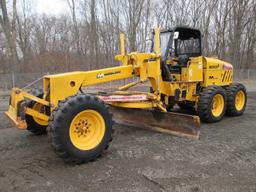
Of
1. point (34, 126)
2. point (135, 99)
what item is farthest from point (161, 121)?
point (34, 126)

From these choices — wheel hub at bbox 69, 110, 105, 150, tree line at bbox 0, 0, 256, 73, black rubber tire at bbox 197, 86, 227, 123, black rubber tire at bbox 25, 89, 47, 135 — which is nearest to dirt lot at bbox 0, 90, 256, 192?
black rubber tire at bbox 25, 89, 47, 135

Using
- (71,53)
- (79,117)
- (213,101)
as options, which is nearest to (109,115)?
(79,117)

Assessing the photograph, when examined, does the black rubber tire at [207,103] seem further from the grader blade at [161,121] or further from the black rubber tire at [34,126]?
the black rubber tire at [34,126]

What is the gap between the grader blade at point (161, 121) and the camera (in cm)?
559

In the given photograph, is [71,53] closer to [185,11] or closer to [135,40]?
[135,40]

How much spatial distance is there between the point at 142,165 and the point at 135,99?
74.4 inches

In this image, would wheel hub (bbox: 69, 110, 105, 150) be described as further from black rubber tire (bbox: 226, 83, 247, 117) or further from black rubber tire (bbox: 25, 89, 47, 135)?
black rubber tire (bbox: 226, 83, 247, 117)

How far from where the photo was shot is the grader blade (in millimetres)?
5594

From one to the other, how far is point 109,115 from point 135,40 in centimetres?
2294

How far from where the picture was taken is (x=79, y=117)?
432cm

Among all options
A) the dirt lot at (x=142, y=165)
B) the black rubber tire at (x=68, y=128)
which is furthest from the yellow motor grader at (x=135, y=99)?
the dirt lot at (x=142, y=165)

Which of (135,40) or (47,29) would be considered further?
(47,29)

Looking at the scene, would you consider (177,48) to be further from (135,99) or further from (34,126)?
(34,126)

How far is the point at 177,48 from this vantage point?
7352mm
